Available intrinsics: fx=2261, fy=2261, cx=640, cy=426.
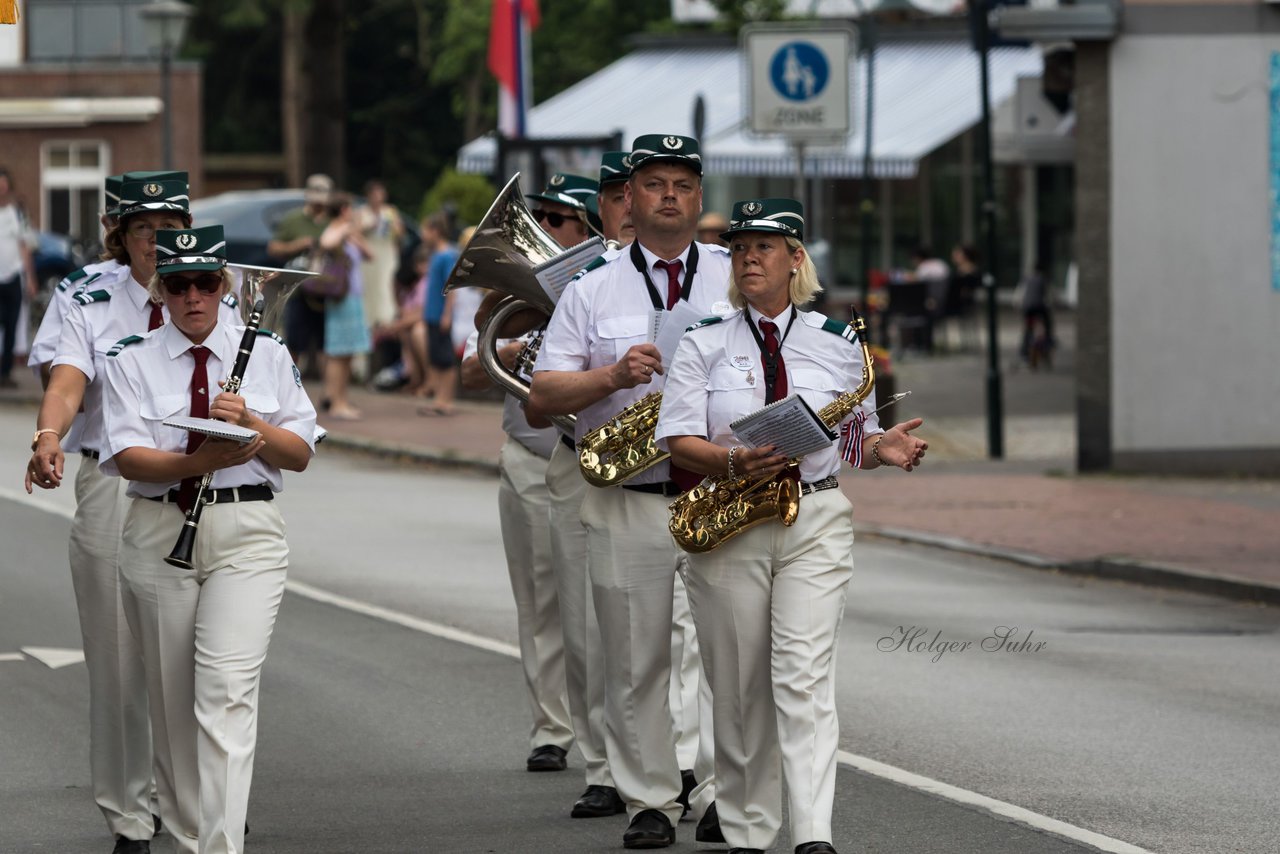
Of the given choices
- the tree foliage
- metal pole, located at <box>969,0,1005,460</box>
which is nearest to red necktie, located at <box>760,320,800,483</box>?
metal pole, located at <box>969,0,1005,460</box>

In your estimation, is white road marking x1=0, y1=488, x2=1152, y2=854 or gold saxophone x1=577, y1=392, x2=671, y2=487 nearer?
gold saxophone x1=577, y1=392, x2=671, y2=487

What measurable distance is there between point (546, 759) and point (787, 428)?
2.40 metres

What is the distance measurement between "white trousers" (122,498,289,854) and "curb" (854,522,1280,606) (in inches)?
308

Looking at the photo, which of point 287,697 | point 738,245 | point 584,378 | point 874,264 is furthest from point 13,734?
point 874,264

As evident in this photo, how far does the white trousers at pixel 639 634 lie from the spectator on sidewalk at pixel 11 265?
57.0 feet

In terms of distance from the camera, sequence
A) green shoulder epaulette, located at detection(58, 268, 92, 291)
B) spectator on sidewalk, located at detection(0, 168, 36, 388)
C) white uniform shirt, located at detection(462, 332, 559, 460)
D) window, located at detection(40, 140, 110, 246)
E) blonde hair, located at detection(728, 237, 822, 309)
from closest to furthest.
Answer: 1. blonde hair, located at detection(728, 237, 822, 309)
2. green shoulder epaulette, located at detection(58, 268, 92, 291)
3. white uniform shirt, located at detection(462, 332, 559, 460)
4. spectator on sidewalk, located at detection(0, 168, 36, 388)
5. window, located at detection(40, 140, 110, 246)

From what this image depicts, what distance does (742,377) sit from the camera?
657cm

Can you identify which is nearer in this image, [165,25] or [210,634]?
[210,634]

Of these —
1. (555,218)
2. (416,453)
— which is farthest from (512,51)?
(555,218)

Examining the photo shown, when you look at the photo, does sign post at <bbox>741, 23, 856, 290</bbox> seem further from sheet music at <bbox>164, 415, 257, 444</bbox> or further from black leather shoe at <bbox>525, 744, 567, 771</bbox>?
sheet music at <bbox>164, 415, 257, 444</bbox>

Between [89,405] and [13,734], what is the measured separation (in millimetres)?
2146

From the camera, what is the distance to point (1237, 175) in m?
17.8

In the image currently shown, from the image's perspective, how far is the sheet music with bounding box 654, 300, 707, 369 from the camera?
7109 mm

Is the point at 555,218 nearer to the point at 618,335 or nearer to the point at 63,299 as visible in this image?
the point at 618,335
